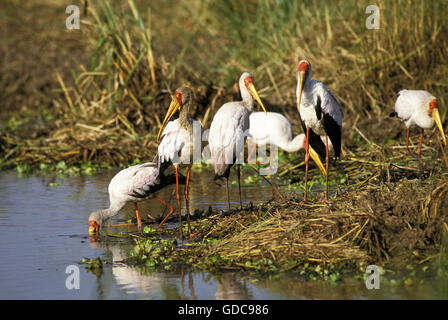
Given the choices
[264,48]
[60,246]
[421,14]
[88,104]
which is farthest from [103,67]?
[60,246]

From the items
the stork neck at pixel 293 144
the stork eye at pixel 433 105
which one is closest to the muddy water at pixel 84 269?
the stork neck at pixel 293 144

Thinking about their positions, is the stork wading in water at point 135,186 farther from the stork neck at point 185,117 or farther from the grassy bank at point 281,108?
the grassy bank at point 281,108

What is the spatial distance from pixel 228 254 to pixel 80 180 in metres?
3.75

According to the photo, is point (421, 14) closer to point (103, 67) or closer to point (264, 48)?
point (264, 48)

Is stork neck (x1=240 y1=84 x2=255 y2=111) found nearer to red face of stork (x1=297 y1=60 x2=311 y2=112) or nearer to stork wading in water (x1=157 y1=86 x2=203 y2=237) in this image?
red face of stork (x1=297 y1=60 x2=311 y2=112)

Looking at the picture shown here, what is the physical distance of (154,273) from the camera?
4.44 metres

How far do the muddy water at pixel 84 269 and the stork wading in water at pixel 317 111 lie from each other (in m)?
0.83

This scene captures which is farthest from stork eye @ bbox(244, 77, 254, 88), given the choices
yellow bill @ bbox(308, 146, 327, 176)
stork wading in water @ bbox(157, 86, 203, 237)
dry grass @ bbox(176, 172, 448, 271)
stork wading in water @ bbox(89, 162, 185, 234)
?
dry grass @ bbox(176, 172, 448, 271)

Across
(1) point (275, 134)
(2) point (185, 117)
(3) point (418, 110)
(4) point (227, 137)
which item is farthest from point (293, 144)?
(2) point (185, 117)

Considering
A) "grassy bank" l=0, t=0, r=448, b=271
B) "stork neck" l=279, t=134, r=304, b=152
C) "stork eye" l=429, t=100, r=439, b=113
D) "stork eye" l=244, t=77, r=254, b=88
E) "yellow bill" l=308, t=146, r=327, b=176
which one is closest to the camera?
"grassy bank" l=0, t=0, r=448, b=271

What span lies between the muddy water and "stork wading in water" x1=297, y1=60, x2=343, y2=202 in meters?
0.83

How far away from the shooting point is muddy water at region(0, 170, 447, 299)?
13.0 ft

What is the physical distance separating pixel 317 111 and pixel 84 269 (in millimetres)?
2937

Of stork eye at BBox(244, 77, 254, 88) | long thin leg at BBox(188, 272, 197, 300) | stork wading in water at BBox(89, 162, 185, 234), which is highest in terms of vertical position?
stork eye at BBox(244, 77, 254, 88)
